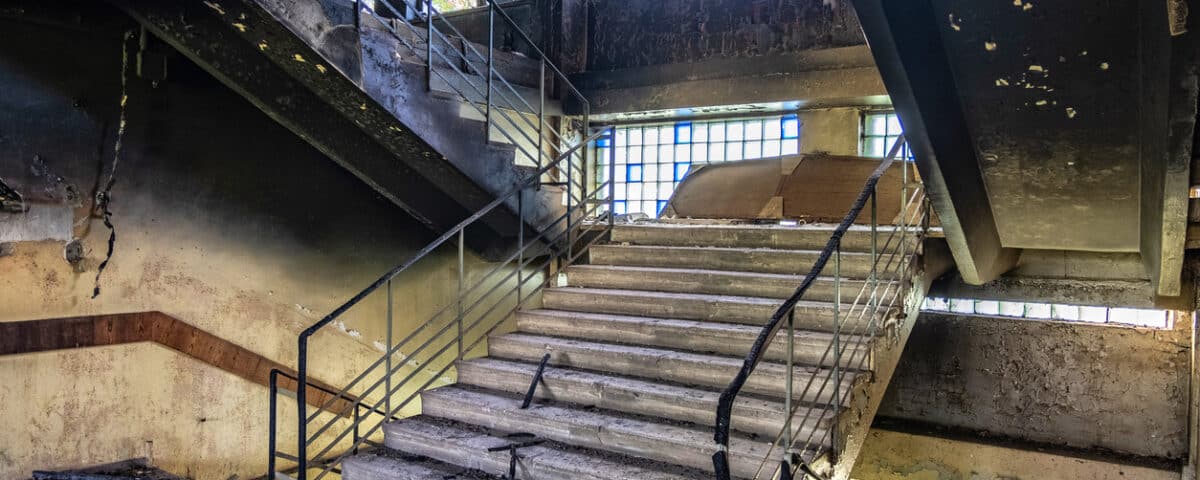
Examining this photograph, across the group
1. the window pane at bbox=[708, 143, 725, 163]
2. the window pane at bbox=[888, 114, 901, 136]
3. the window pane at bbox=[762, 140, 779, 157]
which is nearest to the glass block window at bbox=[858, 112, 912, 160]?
the window pane at bbox=[888, 114, 901, 136]

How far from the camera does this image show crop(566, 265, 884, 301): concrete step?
5.21m

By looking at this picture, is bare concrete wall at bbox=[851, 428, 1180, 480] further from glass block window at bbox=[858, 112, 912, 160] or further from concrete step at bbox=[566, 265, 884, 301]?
glass block window at bbox=[858, 112, 912, 160]

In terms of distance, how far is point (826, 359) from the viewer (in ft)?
15.0

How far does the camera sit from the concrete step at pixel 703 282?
17.1 feet

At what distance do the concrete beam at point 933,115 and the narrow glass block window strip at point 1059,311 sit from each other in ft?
5.83

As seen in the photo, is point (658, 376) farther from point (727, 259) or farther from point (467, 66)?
point (467, 66)

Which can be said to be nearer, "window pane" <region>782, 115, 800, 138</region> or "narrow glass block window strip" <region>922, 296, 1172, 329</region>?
"narrow glass block window strip" <region>922, 296, 1172, 329</region>

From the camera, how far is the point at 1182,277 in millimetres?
5652

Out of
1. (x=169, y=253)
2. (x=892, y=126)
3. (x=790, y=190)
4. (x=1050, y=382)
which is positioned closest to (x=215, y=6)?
(x=169, y=253)

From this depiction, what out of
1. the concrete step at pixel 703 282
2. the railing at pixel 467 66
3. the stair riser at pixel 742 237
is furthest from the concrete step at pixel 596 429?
the stair riser at pixel 742 237

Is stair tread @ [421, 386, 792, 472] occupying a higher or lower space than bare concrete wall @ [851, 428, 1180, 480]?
higher

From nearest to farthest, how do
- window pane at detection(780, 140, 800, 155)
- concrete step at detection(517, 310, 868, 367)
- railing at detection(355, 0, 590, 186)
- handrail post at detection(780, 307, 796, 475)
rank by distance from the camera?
handrail post at detection(780, 307, 796, 475) < concrete step at detection(517, 310, 868, 367) < railing at detection(355, 0, 590, 186) < window pane at detection(780, 140, 800, 155)

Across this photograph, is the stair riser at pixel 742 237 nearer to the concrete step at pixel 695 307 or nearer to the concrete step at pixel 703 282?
the concrete step at pixel 703 282

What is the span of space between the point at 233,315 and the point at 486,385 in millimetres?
2781
